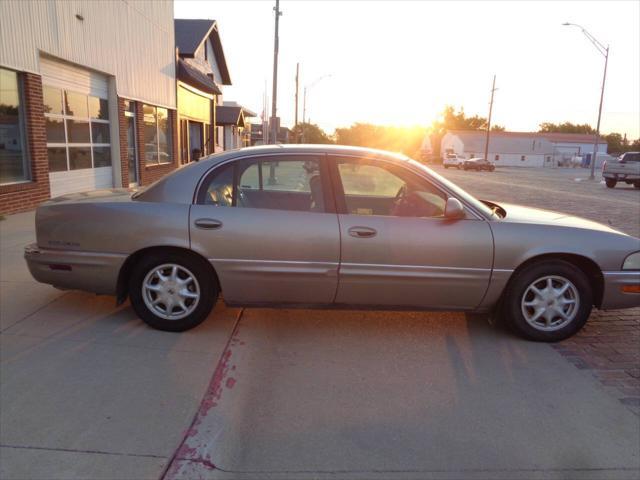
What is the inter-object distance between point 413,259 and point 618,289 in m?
1.69

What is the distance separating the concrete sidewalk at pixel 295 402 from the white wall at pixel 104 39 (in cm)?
720

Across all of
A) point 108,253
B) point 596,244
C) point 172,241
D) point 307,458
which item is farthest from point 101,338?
point 596,244

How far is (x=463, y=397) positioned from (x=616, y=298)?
179cm

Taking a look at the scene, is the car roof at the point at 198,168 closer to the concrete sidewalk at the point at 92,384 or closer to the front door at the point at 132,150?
the concrete sidewalk at the point at 92,384

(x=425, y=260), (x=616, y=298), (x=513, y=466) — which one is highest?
(x=425, y=260)

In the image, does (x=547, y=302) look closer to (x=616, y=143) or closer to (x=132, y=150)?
(x=132, y=150)

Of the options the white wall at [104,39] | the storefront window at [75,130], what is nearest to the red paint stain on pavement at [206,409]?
the white wall at [104,39]

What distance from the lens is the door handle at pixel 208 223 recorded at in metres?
4.11

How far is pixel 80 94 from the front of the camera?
12.8 m

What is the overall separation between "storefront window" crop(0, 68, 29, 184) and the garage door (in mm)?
1047

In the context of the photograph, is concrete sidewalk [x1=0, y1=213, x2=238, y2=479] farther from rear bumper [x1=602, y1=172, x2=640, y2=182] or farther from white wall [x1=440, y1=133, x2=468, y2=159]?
white wall [x1=440, y1=133, x2=468, y2=159]

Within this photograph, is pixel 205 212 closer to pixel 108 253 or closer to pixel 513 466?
pixel 108 253

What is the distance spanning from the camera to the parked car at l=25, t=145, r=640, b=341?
13.5ft

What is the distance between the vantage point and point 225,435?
114 inches
